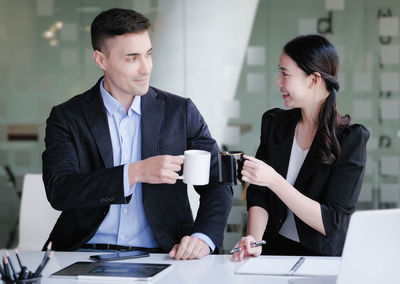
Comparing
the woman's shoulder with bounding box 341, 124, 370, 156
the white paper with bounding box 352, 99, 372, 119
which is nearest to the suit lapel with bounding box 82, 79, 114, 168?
the woman's shoulder with bounding box 341, 124, 370, 156

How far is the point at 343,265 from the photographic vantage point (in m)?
1.53

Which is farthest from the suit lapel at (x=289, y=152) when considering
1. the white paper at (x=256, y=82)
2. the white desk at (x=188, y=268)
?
the white paper at (x=256, y=82)

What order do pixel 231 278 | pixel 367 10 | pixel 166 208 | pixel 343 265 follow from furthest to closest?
pixel 367 10 → pixel 166 208 → pixel 231 278 → pixel 343 265

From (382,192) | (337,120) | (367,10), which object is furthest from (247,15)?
(337,120)

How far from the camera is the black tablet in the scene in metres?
1.95

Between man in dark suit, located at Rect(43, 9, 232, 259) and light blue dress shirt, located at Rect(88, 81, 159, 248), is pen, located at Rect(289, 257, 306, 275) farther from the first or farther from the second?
light blue dress shirt, located at Rect(88, 81, 159, 248)

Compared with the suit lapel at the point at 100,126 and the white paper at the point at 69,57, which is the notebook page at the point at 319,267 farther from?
the white paper at the point at 69,57

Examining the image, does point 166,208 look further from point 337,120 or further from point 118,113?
point 337,120

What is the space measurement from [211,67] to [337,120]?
7.14 ft

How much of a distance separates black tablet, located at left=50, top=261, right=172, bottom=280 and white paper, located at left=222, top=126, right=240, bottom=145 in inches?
104

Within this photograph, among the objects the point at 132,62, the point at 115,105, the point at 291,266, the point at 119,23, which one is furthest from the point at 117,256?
the point at 119,23

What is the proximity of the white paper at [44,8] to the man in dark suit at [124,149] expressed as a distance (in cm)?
224

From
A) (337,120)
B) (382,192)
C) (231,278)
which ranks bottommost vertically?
(382,192)

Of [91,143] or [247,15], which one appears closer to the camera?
[91,143]
